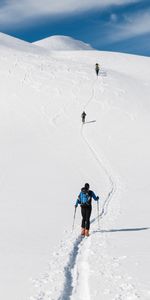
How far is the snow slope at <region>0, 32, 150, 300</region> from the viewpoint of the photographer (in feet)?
30.3

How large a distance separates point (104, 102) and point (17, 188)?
32.2m

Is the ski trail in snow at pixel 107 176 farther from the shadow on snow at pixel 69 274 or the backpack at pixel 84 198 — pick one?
the shadow on snow at pixel 69 274

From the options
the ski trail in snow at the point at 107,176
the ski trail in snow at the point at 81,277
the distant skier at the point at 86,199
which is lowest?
the ski trail in snow at the point at 81,277

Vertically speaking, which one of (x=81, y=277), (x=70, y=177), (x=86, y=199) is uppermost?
(x=70, y=177)

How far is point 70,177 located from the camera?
26109 millimetres

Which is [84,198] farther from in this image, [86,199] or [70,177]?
[70,177]

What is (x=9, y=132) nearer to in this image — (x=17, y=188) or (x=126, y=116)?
(x=126, y=116)

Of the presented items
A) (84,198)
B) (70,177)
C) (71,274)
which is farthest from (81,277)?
(70,177)

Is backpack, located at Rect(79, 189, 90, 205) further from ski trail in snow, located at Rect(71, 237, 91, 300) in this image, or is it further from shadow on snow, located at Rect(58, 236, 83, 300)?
ski trail in snow, located at Rect(71, 237, 91, 300)

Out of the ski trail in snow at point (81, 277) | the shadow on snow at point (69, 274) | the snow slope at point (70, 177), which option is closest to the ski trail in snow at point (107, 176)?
the snow slope at point (70, 177)

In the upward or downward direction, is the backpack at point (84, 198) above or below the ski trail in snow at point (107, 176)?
below

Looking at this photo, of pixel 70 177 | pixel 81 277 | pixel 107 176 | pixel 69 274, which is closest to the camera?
pixel 81 277

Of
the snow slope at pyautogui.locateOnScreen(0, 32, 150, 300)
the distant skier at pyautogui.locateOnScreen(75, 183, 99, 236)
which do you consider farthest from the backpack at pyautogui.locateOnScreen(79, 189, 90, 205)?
the snow slope at pyautogui.locateOnScreen(0, 32, 150, 300)

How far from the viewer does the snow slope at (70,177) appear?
9.23 metres
